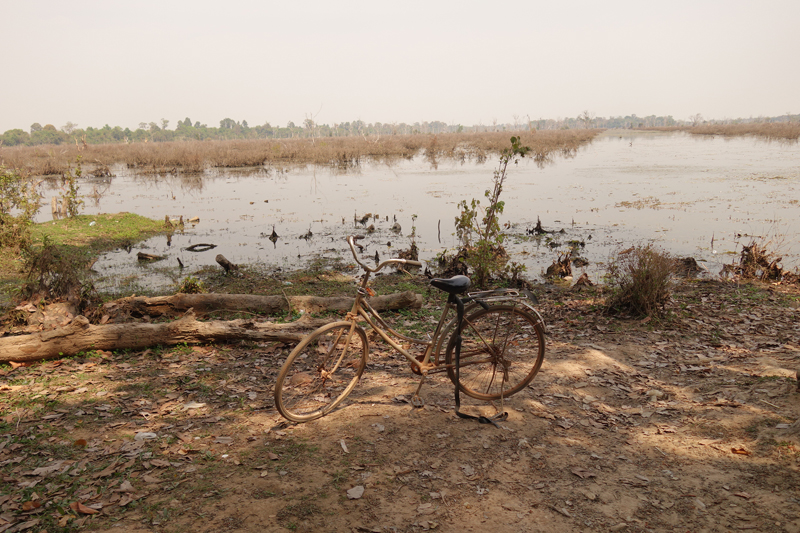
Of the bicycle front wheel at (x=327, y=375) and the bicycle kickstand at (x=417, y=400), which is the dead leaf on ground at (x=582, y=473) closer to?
the bicycle kickstand at (x=417, y=400)

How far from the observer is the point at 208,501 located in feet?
9.61

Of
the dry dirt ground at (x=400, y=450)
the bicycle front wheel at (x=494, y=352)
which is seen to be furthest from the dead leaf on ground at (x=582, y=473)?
the bicycle front wheel at (x=494, y=352)

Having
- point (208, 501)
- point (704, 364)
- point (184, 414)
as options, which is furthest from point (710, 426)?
point (184, 414)

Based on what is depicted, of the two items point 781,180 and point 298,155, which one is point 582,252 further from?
point 298,155

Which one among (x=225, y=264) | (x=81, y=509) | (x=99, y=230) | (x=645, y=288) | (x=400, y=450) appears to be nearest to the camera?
(x=81, y=509)

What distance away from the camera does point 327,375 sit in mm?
4039

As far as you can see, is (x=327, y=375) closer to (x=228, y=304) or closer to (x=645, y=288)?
(x=228, y=304)

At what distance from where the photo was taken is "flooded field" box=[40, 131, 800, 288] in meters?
11.5

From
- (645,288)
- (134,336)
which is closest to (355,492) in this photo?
(134,336)

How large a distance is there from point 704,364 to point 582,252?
21.9 ft

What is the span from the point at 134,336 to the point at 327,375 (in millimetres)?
2845

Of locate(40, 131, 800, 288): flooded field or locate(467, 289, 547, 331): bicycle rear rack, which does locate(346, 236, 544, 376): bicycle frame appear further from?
locate(40, 131, 800, 288): flooded field

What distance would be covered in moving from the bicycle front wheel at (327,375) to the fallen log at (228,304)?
2.33m

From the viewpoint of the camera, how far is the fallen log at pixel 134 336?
4948 millimetres
